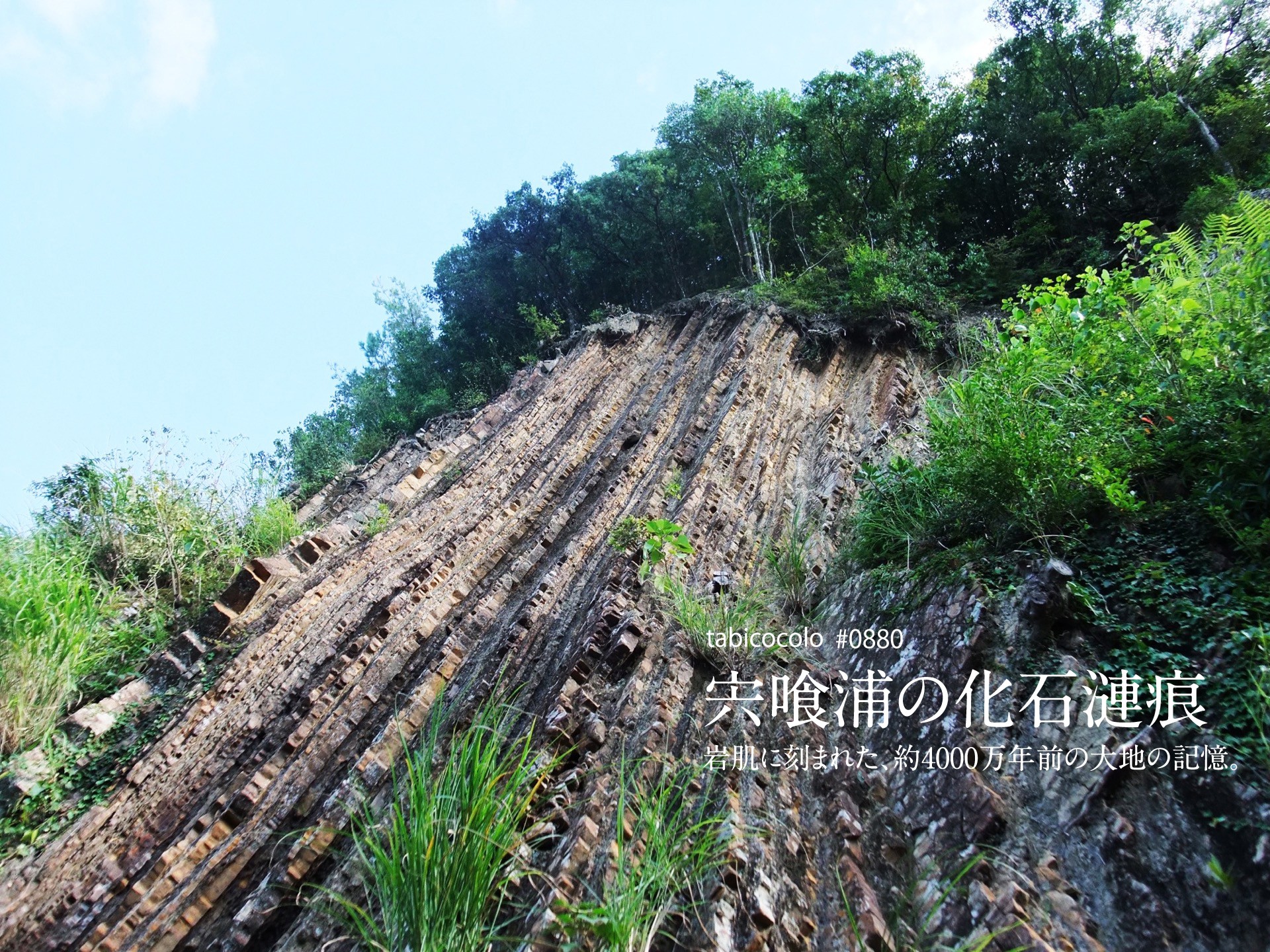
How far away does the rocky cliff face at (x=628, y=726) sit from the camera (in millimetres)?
2816

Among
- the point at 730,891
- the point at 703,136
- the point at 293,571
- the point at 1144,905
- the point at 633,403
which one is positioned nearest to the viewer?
the point at 1144,905

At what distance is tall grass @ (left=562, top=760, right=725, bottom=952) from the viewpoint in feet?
8.59

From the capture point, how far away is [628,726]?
420 cm

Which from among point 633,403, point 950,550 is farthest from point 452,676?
point 633,403

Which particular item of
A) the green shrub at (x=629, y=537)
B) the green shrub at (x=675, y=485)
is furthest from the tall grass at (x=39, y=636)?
the green shrub at (x=675, y=485)

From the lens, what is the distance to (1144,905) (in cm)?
257

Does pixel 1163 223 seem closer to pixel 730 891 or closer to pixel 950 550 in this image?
pixel 950 550

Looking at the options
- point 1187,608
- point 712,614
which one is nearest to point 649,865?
point 712,614

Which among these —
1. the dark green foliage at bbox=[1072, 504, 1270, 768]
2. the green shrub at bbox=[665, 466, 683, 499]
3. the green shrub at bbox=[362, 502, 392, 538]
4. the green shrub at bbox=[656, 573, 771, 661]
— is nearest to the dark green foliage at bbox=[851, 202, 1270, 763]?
the dark green foliage at bbox=[1072, 504, 1270, 768]

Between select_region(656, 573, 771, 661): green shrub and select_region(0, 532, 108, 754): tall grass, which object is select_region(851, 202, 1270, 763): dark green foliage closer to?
select_region(656, 573, 771, 661): green shrub

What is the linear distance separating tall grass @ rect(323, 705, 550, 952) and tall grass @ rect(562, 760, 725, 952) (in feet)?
1.29

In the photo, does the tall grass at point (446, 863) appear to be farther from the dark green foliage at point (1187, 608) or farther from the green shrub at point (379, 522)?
the green shrub at point (379, 522)

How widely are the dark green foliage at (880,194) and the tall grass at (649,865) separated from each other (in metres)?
8.77

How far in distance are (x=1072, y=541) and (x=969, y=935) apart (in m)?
2.45
